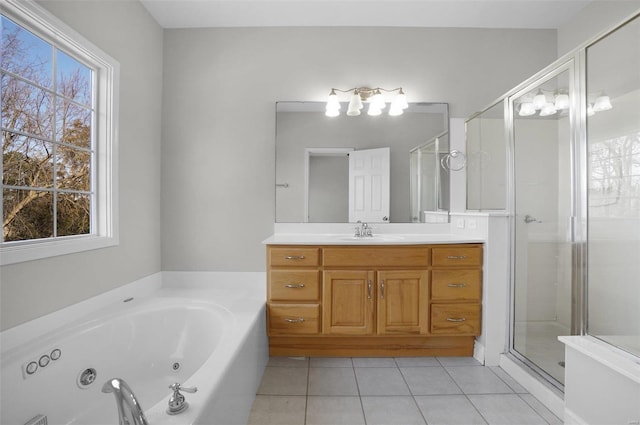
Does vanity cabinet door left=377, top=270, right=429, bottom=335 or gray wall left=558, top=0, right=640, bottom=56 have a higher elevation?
gray wall left=558, top=0, right=640, bottom=56

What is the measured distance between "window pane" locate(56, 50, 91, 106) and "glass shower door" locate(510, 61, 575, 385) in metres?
2.83

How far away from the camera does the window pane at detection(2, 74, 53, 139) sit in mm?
1422

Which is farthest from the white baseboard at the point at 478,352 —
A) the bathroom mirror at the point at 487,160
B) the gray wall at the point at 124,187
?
the gray wall at the point at 124,187

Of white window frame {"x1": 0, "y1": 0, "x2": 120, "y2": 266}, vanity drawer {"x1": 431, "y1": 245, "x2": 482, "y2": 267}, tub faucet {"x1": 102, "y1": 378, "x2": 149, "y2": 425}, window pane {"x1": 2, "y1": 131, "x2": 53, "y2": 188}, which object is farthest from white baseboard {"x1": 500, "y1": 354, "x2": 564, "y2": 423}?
window pane {"x1": 2, "y1": 131, "x2": 53, "y2": 188}

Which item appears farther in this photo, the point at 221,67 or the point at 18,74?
the point at 221,67

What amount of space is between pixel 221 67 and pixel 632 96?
8.81 ft

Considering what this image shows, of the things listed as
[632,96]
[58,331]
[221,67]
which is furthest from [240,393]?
[221,67]

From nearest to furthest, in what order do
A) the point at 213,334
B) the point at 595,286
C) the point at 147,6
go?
the point at 595,286, the point at 213,334, the point at 147,6

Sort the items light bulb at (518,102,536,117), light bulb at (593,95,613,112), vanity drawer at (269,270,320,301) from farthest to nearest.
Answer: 1. vanity drawer at (269,270,320,301)
2. light bulb at (518,102,536,117)
3. light bulb at (593,95,613,112)

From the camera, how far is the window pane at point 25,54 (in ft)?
4.68

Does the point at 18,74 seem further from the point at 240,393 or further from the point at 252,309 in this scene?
the point at 240,393

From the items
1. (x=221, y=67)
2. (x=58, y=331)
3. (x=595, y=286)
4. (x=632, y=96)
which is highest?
(x=221, y=67)

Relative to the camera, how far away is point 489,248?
2.11 metres

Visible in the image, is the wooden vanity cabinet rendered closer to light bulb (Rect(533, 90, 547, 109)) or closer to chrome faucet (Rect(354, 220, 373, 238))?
chrome faucet (Rect(354, 220, 373, 238))
